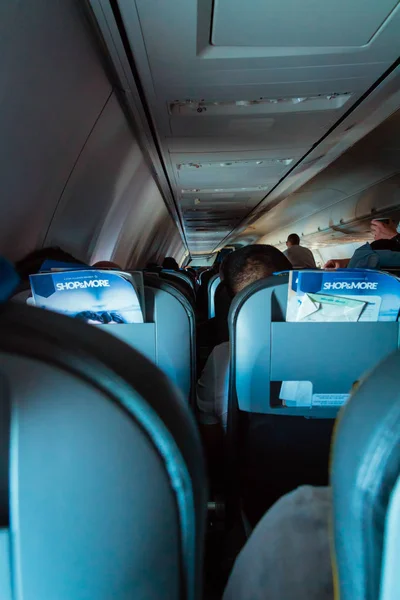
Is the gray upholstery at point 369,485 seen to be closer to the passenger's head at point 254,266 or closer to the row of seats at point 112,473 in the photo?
the row of seats at point 112,473

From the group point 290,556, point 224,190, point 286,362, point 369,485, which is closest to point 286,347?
point 286,362

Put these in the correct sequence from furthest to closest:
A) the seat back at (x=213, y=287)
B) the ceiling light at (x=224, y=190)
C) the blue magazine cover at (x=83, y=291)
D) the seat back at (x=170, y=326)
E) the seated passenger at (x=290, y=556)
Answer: the ceiling light at (x=224, y=190) < the seat back at (x=213, y=287) < the seat back at (x=170, y=326) < the blue magazine cover at (x=83, y=291) < the seated passenger at (x=290, y=556)

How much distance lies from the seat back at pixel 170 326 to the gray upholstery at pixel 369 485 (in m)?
1.18

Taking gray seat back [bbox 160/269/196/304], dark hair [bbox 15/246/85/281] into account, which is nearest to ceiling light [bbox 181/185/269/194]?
gray seat back [bbox 160/269/196/304]

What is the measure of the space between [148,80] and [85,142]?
868mm

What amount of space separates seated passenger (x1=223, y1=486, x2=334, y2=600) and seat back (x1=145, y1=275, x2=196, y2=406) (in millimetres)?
924

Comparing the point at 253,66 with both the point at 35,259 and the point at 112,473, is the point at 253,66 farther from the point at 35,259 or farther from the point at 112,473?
the point at 112,473

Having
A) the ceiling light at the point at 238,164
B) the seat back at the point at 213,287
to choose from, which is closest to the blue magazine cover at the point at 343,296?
the seat back at the point at 213,287

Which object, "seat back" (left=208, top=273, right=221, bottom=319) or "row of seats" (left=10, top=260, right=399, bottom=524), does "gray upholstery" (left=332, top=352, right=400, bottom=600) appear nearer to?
"row of seats" (left=10, top=260, right=399, bottom=524)

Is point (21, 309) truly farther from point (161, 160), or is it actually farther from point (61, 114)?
point (161, 160)

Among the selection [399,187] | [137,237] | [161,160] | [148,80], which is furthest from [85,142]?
[399,187]

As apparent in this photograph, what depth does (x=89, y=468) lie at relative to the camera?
0.44 meters

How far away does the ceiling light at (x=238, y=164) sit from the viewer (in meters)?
4.53

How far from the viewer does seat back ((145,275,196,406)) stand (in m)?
1.62
